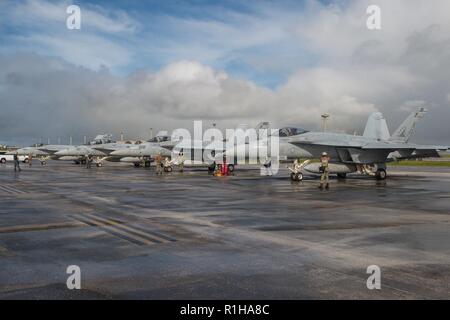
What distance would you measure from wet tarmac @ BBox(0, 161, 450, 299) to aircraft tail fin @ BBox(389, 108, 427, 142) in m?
18.3

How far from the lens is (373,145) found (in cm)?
2425

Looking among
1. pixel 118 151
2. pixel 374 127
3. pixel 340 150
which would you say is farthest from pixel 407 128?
pixel 118 151

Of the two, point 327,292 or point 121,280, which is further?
point 121,280

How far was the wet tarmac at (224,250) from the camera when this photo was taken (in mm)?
5023

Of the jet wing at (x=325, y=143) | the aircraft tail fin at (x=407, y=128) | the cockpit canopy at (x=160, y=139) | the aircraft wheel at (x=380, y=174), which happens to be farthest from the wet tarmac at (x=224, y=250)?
the cockpit canopy at (x=160, y=139)

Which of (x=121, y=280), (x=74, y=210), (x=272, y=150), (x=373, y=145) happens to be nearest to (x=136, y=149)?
(x=272, y=150)

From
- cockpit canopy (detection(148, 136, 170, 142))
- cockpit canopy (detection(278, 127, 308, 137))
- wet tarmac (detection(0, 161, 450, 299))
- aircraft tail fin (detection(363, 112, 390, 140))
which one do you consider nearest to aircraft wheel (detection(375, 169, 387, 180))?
cockpit canopy (detection(278, 127, 308, 137))

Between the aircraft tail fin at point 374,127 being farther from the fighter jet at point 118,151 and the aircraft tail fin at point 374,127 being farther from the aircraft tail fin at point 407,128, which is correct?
the fighter jet at point 118,151

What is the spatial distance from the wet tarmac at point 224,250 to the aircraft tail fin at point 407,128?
60.1 feet

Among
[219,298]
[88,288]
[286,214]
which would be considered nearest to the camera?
[219,298]
